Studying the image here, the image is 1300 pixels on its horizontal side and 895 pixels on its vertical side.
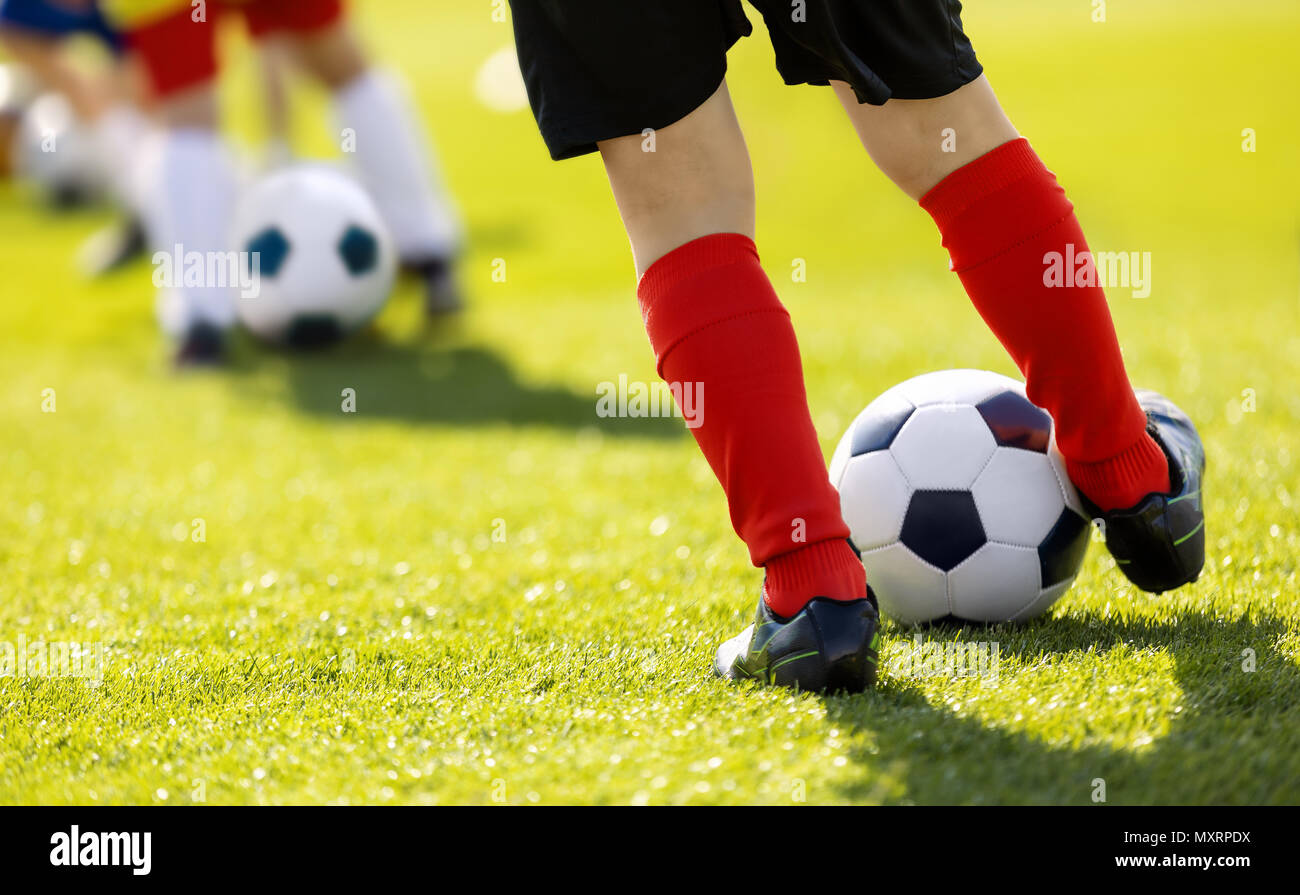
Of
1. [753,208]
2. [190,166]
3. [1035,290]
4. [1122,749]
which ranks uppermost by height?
[190,166]

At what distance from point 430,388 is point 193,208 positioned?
1365mm

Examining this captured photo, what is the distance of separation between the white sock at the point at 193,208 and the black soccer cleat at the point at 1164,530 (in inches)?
164

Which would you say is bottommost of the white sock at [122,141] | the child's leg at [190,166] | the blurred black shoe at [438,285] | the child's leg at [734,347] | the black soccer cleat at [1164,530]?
the black soccer cleat at [1164,530]

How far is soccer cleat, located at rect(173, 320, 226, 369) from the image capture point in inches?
214

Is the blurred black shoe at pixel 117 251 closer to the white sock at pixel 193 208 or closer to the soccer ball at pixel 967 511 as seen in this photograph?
the white sock at pixel 193 208

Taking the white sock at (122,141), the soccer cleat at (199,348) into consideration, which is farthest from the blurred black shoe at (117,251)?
the soccer cleat at (199,348)

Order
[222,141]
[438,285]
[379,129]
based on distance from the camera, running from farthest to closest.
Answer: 1. [438,285]
2. [379,129]
3. [222,141]

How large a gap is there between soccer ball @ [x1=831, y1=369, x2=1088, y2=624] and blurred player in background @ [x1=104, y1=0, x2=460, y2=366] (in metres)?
3.72

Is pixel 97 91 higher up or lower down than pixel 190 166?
higher up

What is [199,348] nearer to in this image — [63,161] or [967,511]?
[967,511]

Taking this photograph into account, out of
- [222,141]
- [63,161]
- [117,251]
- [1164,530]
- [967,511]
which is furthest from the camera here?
[63,161]

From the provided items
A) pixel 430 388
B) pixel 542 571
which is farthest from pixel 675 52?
pixel 430 388

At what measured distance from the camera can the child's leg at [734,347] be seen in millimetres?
1880

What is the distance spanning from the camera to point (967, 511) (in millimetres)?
2285
